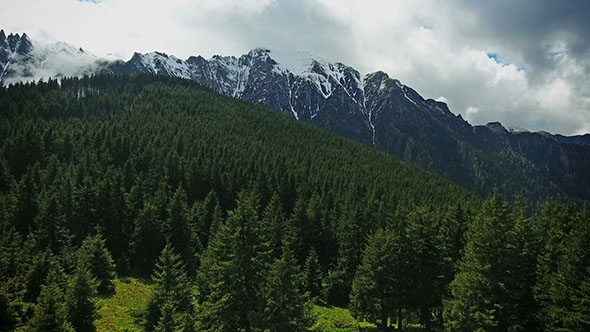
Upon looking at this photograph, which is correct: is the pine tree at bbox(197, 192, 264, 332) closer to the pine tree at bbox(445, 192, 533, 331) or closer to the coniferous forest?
the coniferous forest

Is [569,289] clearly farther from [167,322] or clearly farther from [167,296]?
[167,296]

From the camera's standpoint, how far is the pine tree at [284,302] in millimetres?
19703

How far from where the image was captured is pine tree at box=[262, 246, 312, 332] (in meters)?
19.7

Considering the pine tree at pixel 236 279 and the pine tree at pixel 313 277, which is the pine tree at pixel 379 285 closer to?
the pine tree at pixel 313 277

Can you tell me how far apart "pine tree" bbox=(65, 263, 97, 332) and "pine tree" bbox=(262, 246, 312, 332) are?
15.0m

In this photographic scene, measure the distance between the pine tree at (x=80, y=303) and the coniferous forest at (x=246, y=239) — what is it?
87 millimetres

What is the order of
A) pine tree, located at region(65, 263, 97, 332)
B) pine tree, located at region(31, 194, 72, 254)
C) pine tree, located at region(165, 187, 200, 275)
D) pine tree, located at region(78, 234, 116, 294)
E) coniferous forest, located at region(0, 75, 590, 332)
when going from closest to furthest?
1. coniferous forest, located at region(0, 75, 590, 332)
2. pine tree, located at region(65, 263, 97, 332)
3. pine tree, located at region(78, 234, 116, 294)
4. pine tree, located at region(31, 194, 72, 254)
5. pine tree, located at region(165, 187, 200, 275)

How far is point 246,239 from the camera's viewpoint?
68.1 feet

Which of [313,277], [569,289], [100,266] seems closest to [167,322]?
[100,266]

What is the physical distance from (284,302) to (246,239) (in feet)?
12.8

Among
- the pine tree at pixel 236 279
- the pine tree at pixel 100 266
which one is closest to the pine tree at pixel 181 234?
the pine tree at pixel 100 266

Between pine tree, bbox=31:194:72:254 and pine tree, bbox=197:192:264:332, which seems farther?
pine tree, bbox=31:194:72:254

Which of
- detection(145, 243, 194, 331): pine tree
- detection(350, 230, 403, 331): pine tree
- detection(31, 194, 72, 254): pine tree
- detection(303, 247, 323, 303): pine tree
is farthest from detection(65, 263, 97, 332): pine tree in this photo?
detection(303, 247, 323, 303): pine tree

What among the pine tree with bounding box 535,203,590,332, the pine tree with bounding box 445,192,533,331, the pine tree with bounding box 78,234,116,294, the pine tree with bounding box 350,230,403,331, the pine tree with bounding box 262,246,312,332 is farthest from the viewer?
the pine tree with bounding box 78,234,116,294
